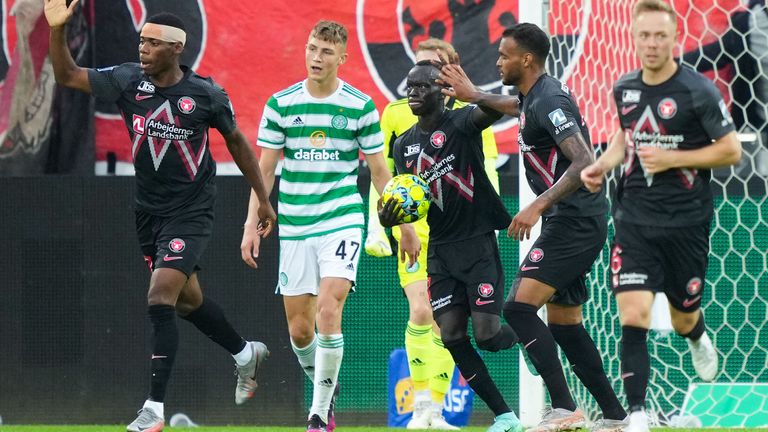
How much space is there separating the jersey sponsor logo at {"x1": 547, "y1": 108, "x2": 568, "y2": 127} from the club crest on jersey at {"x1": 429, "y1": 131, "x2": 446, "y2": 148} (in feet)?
→ 2.83

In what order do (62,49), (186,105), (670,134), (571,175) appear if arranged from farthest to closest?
(186,105), (62,49), (571,175), (670,134)

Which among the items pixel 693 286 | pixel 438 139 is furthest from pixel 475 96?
pixel 693 286

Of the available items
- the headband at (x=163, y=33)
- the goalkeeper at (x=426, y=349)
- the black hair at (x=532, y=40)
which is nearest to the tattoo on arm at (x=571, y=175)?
the black hair at (x=532, y=40)

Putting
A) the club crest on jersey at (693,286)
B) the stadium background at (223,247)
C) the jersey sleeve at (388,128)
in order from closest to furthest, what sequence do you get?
the club crest on jersey at (693,286), the jersey sleeve at (388,128), the stadium background at (223,247)

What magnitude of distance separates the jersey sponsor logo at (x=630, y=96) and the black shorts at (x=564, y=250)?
94cm

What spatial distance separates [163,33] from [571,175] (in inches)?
103

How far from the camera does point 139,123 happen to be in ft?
25.9

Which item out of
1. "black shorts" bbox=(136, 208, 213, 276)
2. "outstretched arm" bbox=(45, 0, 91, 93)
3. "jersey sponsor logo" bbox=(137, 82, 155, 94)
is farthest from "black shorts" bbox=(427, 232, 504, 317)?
"outstretched arm" bbox=(45, 0, 91, 93)

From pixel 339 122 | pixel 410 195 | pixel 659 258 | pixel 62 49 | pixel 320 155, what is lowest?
pixel 659 258

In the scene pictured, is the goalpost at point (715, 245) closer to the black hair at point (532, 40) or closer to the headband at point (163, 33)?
the black hair at point (532, 40)

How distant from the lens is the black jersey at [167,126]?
7867mm

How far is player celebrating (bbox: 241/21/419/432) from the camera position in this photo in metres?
8.05

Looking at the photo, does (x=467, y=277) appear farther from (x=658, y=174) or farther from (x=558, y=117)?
(x=658, y=174)

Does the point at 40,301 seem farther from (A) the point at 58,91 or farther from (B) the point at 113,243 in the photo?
(A) the point at 58,91
